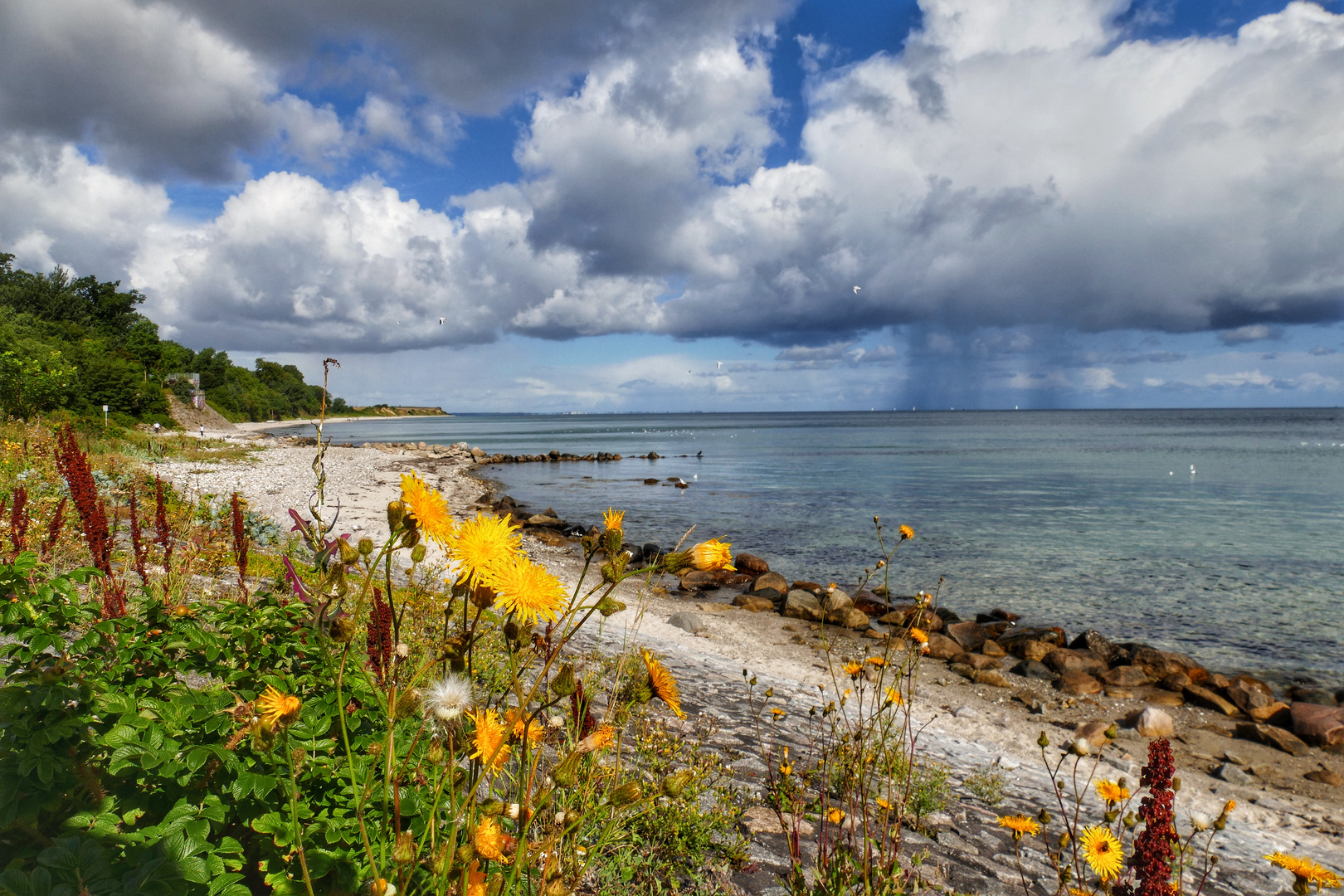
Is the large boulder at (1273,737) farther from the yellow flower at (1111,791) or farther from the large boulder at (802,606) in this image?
the yellow flower at (1111,791)

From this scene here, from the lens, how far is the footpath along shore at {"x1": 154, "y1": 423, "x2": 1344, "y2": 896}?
3678 mm

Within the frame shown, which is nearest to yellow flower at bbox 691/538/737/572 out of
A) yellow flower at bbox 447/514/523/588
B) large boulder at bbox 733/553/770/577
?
yellow flower at bbox 447/514/523/588

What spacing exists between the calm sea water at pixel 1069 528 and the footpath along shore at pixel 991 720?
2016 mm

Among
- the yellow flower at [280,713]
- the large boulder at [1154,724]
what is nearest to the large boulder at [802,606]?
the large boulder at [1154,724]

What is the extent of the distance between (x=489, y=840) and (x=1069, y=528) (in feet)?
74.3

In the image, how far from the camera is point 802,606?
12.2 metres

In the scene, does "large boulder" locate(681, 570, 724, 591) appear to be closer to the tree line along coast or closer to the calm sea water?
the calm sea water

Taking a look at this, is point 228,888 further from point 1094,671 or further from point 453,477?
point 453,477

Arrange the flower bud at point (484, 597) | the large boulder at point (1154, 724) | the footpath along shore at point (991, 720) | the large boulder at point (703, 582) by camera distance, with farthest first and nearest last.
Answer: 1. the large boulder at point (703, 582)
2. the large boulder at point (1154, 724)
3. the footpath along shore at point (991, 720)
4. the flower bud at point (484, 597)

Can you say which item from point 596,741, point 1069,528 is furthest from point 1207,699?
point 1069,528

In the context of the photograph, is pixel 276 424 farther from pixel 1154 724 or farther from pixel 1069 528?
pixel 1154 724

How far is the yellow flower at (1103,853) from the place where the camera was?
230 centimetres

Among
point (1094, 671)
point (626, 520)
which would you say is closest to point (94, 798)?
point (1094, 671)

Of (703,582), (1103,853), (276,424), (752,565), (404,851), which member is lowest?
(703,582)
